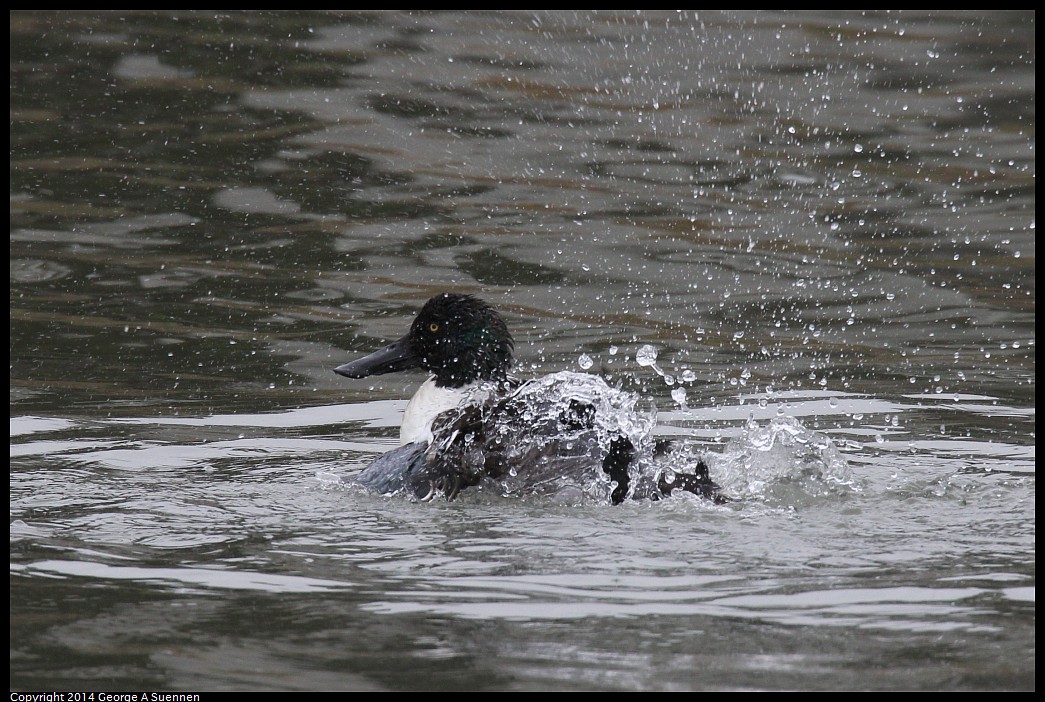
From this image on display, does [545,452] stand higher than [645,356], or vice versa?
[645,356]

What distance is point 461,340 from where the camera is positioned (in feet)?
24.4

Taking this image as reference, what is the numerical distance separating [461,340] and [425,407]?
0.37m

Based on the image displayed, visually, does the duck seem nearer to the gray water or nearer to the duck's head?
the gray water

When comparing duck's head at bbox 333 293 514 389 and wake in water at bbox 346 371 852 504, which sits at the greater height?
duck's head at bbox 333 293 514 389

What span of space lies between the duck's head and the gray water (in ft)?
1.72

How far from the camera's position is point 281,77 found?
44.1 feet

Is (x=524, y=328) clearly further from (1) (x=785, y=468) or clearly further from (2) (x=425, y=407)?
(1) (x=785, y=468)

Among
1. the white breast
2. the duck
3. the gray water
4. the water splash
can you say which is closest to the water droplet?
the gray water

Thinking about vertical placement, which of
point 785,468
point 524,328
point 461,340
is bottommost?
point 785,468

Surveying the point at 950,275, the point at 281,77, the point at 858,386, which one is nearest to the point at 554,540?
the point at 858,386

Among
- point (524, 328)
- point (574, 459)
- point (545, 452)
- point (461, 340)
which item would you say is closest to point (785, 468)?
point (574, 459)

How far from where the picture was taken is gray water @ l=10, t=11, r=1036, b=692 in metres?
4.75

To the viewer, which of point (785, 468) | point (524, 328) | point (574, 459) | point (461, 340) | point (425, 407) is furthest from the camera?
point (524, 328)

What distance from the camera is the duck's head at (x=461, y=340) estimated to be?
741cm
